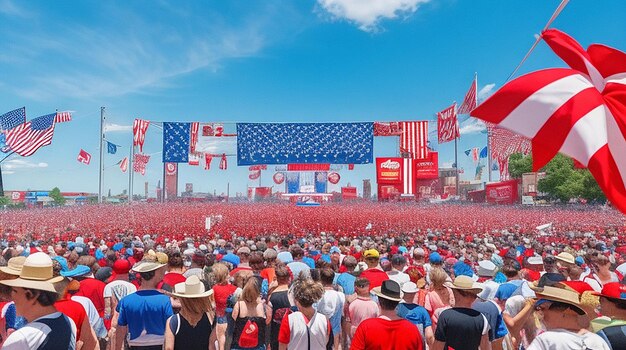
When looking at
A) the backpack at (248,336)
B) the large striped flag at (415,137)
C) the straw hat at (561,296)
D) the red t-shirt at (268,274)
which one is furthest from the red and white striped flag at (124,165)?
the straw hat at (561,296)

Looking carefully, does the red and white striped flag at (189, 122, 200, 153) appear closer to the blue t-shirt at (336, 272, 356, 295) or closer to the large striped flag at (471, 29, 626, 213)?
the blue t-shirt at (336, 272, 356, 295)

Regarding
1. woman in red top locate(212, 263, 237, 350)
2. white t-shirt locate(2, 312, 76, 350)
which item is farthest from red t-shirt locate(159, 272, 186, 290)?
white t-shirt locate(2, 312, 76, 350)

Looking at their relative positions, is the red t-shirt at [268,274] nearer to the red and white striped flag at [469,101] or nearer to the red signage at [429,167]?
the red and white striped flag at [469,101]

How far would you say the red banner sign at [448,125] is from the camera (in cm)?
2156

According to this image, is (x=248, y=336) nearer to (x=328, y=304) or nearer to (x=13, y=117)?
(x=328, y=304)

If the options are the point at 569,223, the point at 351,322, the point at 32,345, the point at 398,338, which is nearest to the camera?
the point at 32,345

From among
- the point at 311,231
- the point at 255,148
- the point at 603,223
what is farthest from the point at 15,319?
the point at 603,223

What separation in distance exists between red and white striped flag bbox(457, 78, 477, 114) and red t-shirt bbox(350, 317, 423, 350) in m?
20.3

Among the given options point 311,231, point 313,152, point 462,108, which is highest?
point 462,108

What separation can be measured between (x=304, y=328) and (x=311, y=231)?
17.0 m

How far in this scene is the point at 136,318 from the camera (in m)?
4.35

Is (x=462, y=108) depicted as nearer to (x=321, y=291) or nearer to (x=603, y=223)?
(x=603, y=223)

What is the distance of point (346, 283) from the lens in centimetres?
624

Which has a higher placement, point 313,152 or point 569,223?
point 313,152
